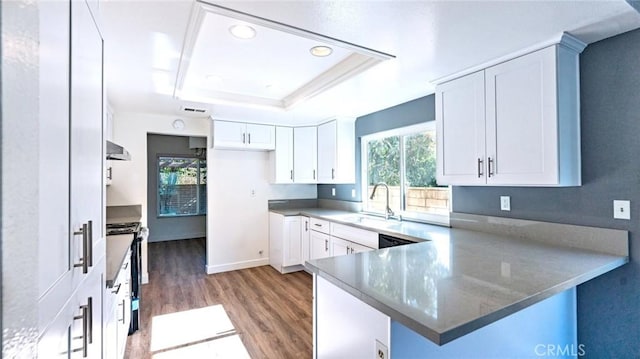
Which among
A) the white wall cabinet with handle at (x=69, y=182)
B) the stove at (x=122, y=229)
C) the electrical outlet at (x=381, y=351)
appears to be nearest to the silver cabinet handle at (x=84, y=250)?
the white wall cabinet with handle at (x=69, y=182)

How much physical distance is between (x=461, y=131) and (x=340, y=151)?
6.50 ft

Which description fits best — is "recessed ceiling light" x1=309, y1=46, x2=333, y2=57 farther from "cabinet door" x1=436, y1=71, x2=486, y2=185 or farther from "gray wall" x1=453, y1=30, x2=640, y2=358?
"gray wall" x1=453, y1=30, x2=640, y2=358

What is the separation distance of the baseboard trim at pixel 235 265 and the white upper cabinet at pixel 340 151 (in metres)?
1.66

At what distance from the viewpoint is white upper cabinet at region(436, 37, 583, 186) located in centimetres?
183

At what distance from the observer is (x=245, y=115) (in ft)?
13.0

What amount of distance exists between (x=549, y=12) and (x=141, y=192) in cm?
432


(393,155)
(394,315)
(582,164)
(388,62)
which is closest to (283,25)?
(388,62)

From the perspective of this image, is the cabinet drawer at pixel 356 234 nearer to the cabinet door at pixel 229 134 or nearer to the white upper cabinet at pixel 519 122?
the white upper cabinet at pixel 519 122

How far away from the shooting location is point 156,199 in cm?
683

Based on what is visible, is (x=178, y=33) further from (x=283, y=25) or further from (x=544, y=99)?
(x=544, y=99)

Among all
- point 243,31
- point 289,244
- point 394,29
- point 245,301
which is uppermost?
point 243,31

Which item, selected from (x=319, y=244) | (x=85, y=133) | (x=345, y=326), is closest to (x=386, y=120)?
(x=319, y=244)

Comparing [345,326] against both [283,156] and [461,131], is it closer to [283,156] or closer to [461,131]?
[461,131]

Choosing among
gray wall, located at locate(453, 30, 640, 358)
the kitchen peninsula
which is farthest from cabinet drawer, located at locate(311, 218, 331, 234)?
gray wall, located at locate(453, 30, 640, 358)
